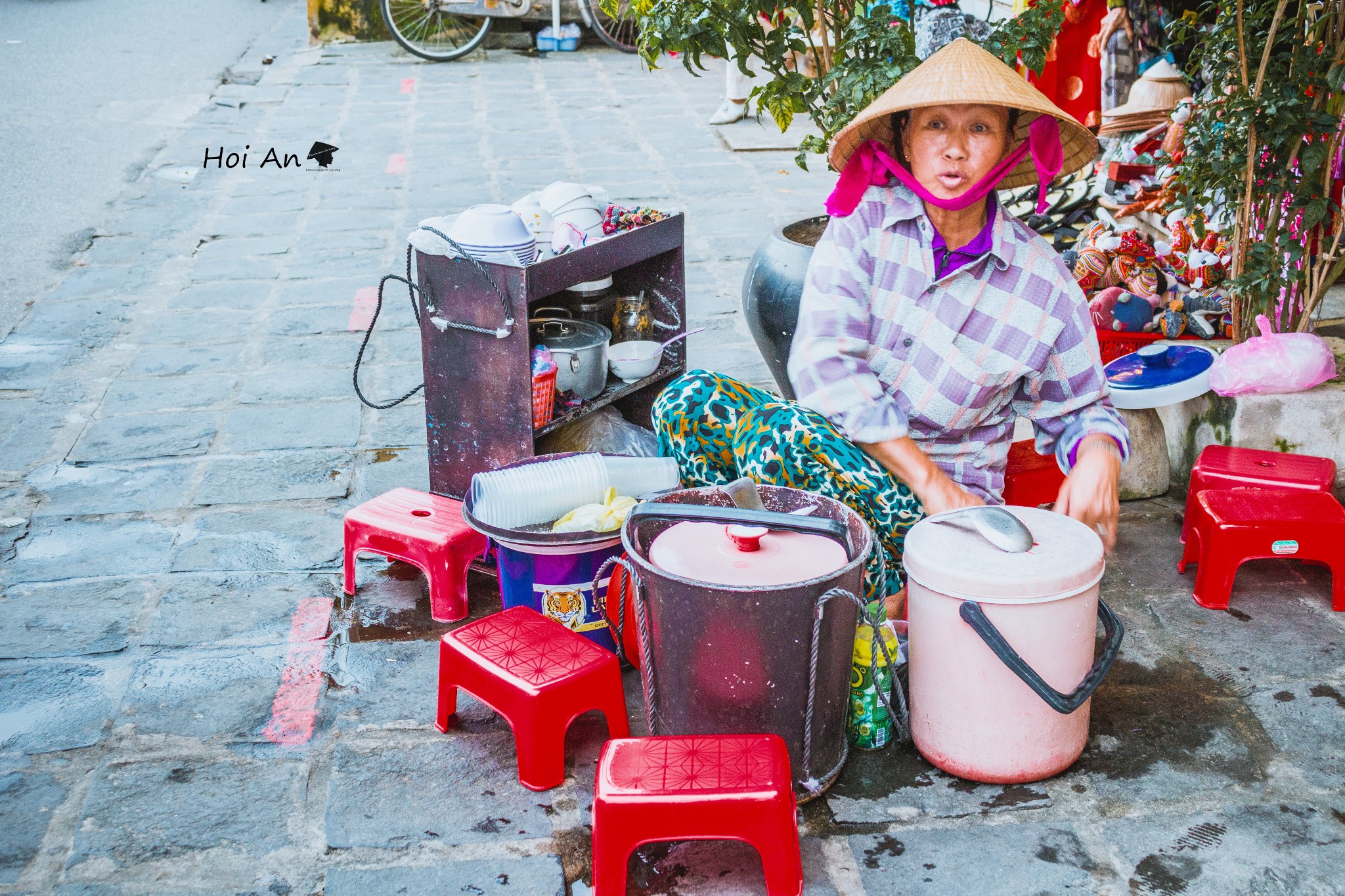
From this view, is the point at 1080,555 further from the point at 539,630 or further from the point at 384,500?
the point at 384,500

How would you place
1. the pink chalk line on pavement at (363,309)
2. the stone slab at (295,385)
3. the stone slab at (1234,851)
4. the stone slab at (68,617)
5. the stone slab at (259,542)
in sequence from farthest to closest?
the pink chalk line on pavement at (363,309)
the stone slab at (295,385)
the stone slab at (259,542)
the stone slab at (68,617)
the stone slab at (1234,851)

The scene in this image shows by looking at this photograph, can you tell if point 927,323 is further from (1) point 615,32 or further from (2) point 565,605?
(1) point 615,32

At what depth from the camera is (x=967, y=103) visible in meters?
2.37

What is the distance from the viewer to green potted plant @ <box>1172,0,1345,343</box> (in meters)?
3.18

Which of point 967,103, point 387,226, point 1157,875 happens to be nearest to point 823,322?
point 967,103

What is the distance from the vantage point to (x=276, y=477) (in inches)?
144

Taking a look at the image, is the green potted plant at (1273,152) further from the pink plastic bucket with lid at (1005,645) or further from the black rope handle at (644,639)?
the black rope handle at (644,639)

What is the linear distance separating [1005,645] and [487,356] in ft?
4.85

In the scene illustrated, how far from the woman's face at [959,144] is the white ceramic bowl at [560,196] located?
1043 mm

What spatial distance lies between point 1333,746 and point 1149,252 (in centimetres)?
230

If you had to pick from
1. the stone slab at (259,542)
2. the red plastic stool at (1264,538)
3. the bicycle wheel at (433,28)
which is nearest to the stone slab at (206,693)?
the stone slab at (259,542)

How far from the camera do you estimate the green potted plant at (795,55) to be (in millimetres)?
3379

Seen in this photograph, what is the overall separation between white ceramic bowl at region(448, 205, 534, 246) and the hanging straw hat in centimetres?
332

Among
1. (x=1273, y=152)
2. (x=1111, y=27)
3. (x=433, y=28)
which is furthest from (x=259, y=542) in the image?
(x=433, y=28)
